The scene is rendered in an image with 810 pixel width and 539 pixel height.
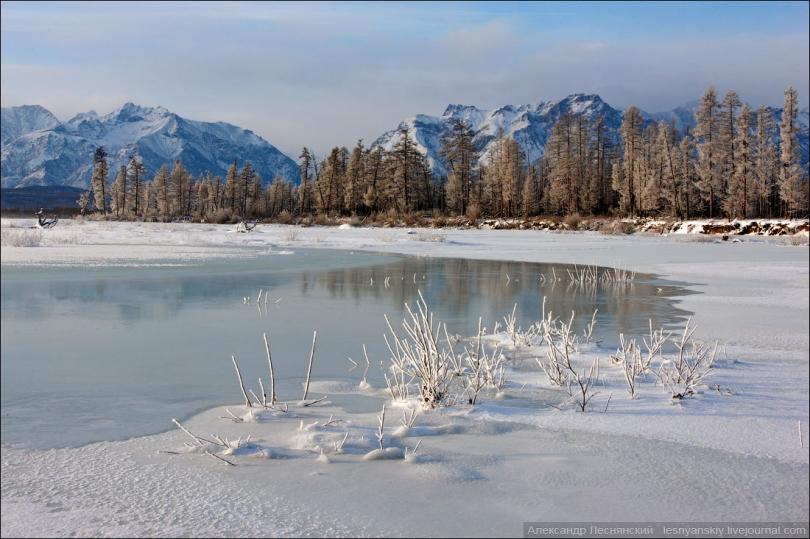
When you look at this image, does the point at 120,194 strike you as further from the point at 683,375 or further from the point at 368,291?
the point at 683,375

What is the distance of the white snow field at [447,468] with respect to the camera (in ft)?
9.85

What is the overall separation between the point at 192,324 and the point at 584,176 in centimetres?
7427

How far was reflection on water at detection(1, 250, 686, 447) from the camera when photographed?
4785mm

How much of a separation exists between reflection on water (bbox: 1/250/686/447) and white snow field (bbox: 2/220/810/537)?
16.8 inches

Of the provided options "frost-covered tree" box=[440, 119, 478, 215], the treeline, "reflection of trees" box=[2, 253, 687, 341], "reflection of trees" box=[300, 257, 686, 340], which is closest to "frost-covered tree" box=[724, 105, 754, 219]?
the treeline

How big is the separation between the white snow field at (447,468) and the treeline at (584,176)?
50.8 meters

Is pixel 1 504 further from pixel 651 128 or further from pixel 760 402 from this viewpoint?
pixel 651 128

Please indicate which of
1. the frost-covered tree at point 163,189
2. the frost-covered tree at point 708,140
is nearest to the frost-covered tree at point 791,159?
the frost-covered tree at point 708,140

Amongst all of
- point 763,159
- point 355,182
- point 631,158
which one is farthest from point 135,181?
point 763,159

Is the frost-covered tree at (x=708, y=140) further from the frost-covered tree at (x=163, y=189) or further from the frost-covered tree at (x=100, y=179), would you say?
the frost-covered tree at (x=163, y=189)

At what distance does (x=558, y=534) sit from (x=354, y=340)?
518cm

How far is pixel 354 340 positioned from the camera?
7848 mm

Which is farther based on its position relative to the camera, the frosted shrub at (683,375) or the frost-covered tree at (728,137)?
the frost-covered tree at (728,137)

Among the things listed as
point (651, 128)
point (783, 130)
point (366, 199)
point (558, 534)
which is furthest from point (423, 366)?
point (651, 128)
